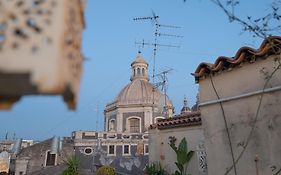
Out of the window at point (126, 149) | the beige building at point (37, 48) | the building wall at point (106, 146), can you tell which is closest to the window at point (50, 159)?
the building wall at point (106, 146)

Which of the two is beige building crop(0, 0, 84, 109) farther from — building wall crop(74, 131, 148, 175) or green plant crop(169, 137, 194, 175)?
building wall crop(74, 131, 148, 175)

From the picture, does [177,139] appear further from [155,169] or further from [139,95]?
[139,95]

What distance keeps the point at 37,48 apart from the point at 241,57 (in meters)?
5.60

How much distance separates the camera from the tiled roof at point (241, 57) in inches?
216

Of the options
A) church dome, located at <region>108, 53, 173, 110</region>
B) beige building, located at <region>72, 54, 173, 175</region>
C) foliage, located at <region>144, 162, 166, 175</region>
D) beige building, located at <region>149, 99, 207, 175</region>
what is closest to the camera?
beige building, located at <region>149, 99, 207, 175</region>

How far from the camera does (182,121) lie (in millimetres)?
10578

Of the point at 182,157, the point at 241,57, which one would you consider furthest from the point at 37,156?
the point at 241,57

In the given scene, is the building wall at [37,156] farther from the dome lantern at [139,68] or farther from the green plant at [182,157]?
the green plant at [182,157]

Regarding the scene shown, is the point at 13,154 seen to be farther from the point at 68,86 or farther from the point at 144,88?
the point at 68,86

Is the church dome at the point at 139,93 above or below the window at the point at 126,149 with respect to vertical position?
above

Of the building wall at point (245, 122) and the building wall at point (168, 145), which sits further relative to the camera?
the building wall at point (168, 145)

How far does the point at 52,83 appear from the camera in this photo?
→ 46.9 inches

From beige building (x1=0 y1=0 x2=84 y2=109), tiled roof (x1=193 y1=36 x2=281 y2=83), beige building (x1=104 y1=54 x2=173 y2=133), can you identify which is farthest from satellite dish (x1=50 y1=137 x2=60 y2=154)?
beige building (x1=0 y1=0 x2=84 y2=109)

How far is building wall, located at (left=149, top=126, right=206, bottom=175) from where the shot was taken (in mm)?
9914
